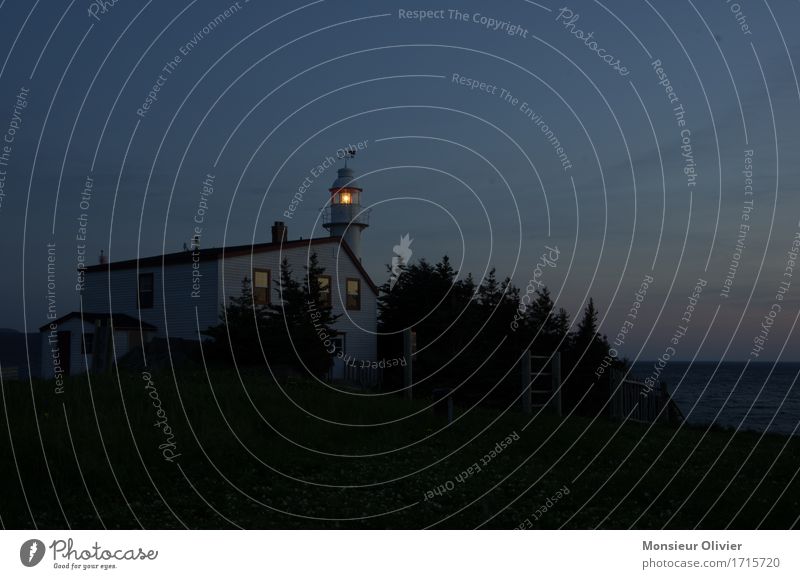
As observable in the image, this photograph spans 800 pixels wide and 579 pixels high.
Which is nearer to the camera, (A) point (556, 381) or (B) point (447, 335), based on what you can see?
(A) point (556, 381)

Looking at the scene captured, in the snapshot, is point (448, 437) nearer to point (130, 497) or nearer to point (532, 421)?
point (532, 421)

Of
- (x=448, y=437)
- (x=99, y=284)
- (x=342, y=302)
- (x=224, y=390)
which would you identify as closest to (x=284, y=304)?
(x=342, y=302)

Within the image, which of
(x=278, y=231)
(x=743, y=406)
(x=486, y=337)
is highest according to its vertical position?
(x=278, y=231)

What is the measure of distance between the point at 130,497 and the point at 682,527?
604 centimetres

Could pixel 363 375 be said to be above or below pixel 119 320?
below

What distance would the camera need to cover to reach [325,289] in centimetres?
3809

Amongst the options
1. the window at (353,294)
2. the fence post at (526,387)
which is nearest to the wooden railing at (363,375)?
the window at (353,294)

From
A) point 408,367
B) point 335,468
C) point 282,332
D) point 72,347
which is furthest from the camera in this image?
point 72,347

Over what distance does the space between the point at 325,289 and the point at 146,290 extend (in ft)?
26.7

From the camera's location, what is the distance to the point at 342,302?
136ft

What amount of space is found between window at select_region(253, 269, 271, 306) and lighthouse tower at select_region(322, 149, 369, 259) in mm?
7471

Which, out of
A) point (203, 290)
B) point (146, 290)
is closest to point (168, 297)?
point (146, 290)

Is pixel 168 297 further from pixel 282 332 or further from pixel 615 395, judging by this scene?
pixel 615 395

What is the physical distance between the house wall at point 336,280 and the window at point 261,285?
213 millimetres
